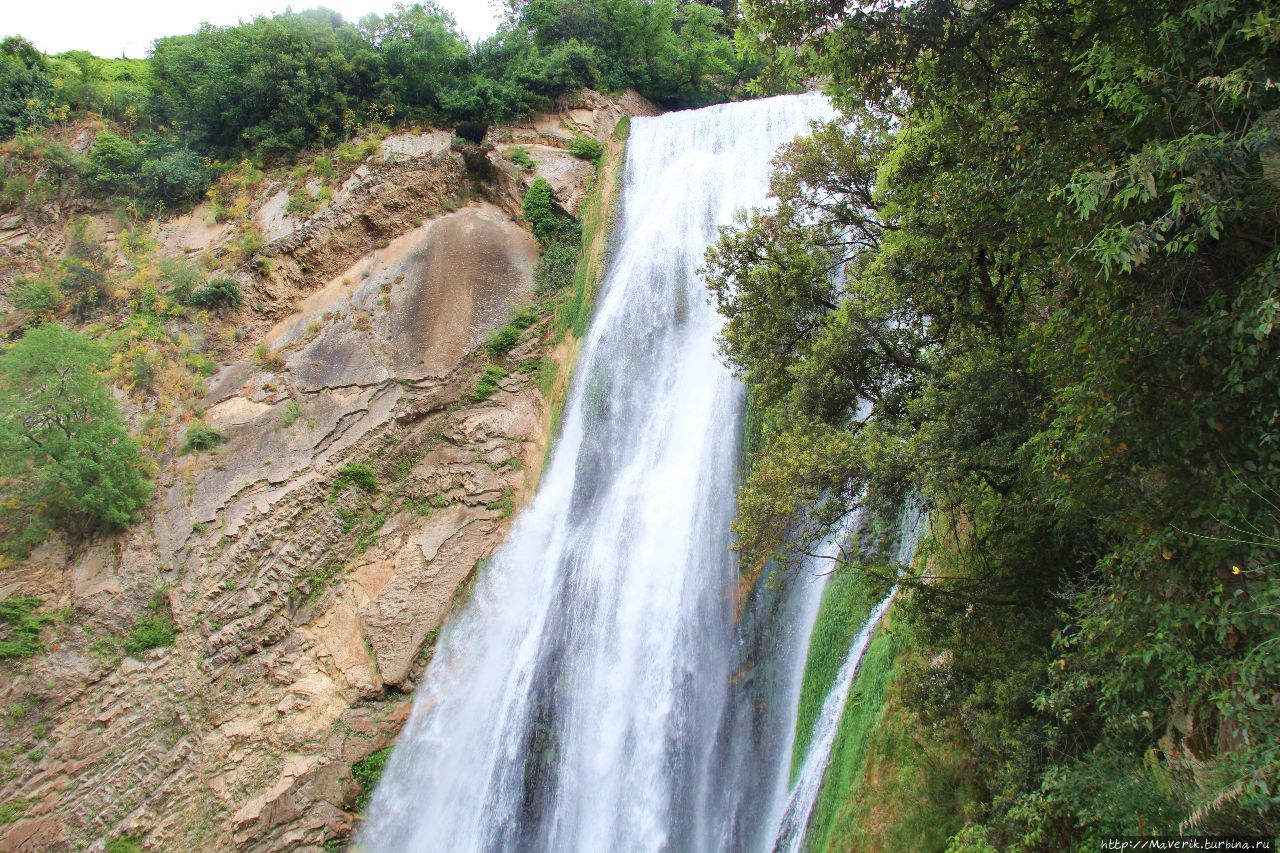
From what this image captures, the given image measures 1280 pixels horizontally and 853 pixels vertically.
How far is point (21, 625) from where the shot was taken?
52.6ft

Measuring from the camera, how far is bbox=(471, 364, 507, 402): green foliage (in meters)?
20.7

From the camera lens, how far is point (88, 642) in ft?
53.5

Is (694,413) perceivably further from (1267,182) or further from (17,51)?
(17,51)

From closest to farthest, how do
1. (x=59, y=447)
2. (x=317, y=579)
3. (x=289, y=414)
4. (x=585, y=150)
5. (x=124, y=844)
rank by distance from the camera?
1. (x=124, y=844)
2. (x=59, y=447)
3. (x=317, y=579)
4. (x=289, y=414)
5. (x=585, y=150)

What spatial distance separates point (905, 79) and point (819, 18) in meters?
1.14

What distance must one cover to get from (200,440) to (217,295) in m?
4.97

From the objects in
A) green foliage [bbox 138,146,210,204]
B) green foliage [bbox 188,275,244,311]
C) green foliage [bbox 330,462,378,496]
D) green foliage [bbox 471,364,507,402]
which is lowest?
green foliage [bbox 330,462,378,496]

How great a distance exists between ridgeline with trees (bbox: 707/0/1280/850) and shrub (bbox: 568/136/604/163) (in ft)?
51.9

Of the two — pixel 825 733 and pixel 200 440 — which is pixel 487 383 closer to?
pixel 200 440

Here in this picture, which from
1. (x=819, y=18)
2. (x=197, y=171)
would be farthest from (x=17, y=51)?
(x=819, y=18)

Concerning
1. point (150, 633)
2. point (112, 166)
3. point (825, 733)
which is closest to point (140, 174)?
point (112, 166)

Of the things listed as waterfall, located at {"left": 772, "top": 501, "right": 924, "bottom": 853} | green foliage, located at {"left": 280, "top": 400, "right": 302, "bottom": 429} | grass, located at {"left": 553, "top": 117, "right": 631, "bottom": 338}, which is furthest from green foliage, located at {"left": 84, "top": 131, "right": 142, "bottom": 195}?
waterfall, located at {"left": 772, "top": 501, "right": 924, "bottom": 853}

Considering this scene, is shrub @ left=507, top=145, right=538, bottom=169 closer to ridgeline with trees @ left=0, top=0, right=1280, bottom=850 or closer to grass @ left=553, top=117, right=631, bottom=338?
grass @ left=553, top=117, right=631, bottom=338

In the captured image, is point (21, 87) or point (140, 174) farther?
point (21, 87)
